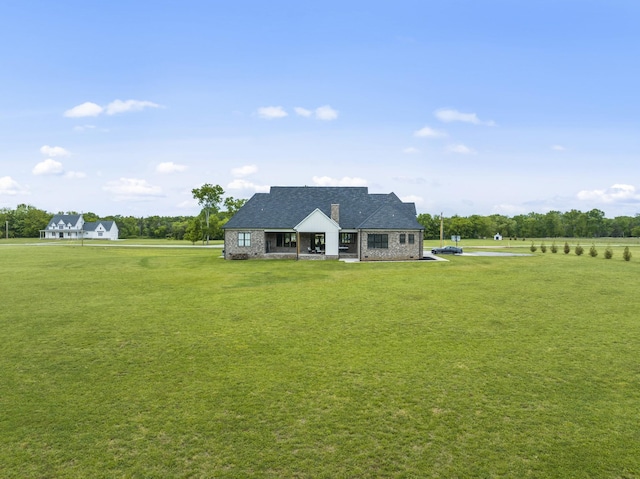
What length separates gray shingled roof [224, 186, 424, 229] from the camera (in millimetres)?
37469

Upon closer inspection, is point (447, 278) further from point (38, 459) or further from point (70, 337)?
point (38, 459)

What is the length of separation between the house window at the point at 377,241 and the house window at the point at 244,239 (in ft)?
38.7

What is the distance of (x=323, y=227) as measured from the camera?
37.1 meters

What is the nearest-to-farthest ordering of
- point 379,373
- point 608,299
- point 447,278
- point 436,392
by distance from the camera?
1. point 436,392
2. point 379,373
3. point 608,299
4. point 447,278

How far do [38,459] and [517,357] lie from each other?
34.5ft

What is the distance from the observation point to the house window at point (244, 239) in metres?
38.4

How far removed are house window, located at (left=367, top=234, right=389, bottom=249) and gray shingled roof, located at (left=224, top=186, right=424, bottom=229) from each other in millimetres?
890

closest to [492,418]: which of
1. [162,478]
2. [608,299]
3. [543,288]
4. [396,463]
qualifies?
[396,463]

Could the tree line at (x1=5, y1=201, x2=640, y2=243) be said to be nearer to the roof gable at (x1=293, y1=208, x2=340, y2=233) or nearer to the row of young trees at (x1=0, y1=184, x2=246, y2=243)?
the row of young trees at (x1=0, y1=184, x2=246, y2=243)

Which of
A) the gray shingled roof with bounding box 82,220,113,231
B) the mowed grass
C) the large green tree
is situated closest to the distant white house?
the gray shingled roof with bounding box 82,220,113,231

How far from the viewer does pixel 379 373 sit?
9.21 m

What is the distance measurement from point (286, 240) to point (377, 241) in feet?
31.9

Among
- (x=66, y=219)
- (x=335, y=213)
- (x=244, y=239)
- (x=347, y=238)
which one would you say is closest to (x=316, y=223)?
(x=335, y=213)

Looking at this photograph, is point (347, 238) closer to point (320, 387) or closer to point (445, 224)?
point (320, 387)
